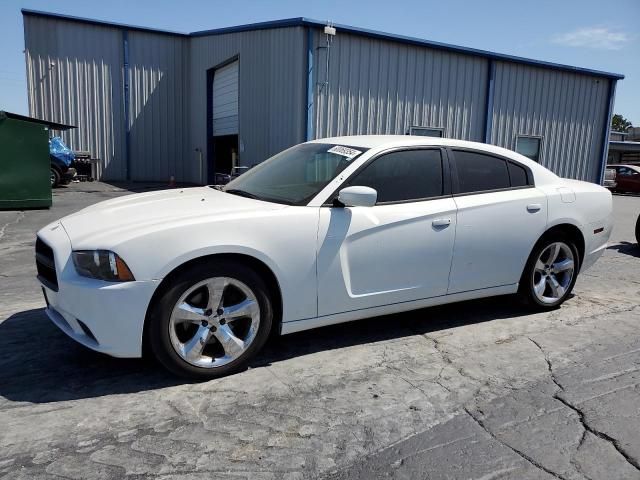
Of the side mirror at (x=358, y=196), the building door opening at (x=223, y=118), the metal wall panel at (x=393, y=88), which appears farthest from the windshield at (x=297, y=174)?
the building door opening at (x=223, y=118)

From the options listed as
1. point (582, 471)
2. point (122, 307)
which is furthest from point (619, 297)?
point (122, 307)

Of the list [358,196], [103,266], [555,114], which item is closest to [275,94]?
[555,114]

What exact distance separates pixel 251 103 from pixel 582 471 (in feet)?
45.5

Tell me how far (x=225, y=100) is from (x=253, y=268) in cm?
1549

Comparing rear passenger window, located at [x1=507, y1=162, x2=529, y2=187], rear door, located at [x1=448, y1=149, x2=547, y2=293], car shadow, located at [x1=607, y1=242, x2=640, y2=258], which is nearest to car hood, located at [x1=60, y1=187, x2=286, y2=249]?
rear door, located at [x1=448, y1=149, x2=547, y2=293]

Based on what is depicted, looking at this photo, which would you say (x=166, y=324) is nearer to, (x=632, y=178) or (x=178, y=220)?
(x=178, y=220)

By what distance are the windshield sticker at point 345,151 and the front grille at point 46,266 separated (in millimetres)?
2135

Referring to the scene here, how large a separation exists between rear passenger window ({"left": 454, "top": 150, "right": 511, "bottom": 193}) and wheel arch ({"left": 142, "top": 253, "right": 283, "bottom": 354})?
5.95 ft

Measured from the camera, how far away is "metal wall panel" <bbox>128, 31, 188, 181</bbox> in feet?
68.2

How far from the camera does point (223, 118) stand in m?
18.2

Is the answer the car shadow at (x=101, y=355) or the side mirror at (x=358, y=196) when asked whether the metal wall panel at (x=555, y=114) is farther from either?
the side mirror at (x=358, y=196)

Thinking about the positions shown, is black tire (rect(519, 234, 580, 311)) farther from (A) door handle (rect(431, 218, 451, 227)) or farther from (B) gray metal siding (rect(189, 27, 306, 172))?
(B) gray metal siding (rect(189, 27, 306, 172))

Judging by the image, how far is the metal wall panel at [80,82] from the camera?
19484mm

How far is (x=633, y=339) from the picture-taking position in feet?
13.9
